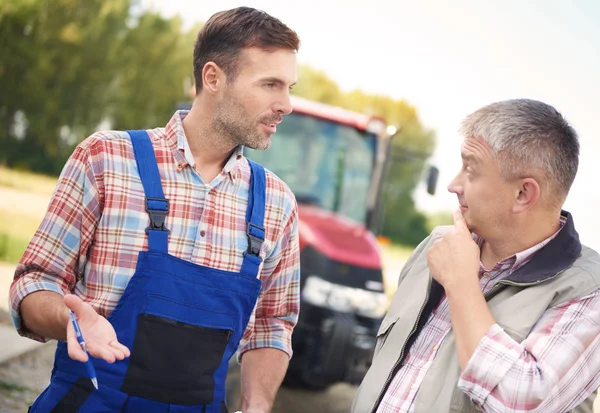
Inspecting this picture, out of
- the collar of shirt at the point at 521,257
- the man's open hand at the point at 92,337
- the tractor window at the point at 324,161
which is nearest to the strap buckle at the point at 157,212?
the man's open hand at the point at 92,337

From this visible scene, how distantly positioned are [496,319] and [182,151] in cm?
107

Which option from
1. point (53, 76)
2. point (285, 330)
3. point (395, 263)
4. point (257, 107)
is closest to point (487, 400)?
point (285, 330)

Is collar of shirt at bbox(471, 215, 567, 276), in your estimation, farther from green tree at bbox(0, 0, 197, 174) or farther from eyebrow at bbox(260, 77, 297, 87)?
green tree at bbox(0, 0, 197, 174)

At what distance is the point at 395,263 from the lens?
94.6ft

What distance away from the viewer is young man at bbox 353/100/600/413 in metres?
1.71

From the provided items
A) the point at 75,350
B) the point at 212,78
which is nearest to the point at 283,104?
the point at 212,78

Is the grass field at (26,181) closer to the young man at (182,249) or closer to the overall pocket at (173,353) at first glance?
the young man at (182,249)

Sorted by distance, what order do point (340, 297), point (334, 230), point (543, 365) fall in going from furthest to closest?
point (334, 230), point (340, 297), point (543, 365)

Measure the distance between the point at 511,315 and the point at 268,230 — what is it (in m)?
0.81

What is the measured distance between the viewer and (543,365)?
1.69 m

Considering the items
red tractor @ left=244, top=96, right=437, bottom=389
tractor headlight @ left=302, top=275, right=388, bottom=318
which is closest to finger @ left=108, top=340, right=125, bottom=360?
red tractor @ left=244, top=96, right=437, bottom=389

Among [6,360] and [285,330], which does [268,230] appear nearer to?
[285,330]

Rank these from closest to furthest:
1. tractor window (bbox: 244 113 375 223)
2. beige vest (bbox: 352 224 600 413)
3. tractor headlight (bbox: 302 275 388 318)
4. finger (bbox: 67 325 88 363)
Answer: finger (bbox: 67 325 88 363) → beige vest (bbox: 352 224 600 413) → tractor headlight (bbox: 302 275 388 318) → tractor window (bbox: 244 113 375 223)

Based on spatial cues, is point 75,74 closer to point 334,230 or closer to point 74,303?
point 334,230
